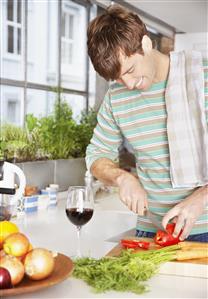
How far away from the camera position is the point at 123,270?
121 centimetres

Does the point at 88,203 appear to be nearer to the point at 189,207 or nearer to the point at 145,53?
the point at 189,207

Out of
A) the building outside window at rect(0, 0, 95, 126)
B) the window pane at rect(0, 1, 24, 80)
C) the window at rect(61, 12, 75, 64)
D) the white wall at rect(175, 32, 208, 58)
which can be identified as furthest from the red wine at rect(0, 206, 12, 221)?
the white wall at rect(175, 32, 208, 58)

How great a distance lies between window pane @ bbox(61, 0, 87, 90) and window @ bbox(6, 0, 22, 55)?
55 centimetres

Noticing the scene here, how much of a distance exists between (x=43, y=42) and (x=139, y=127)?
2670 millimetres

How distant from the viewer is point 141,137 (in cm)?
171

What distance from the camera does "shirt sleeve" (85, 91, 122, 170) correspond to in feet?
5.85

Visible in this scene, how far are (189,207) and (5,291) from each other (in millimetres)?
620

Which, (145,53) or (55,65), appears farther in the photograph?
(55,65)

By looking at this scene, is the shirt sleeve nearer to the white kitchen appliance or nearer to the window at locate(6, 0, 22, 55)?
the white kitchen appliance

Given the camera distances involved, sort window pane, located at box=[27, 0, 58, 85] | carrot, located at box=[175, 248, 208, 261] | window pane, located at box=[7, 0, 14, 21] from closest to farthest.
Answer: carrot, located at box=[175, 248, 208, 261] < window pane, located at box=[7, 0, 14, 21] < window pane, located at box=[27, 0, 58, 85]

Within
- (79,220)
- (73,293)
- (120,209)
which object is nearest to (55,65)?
(120,209)

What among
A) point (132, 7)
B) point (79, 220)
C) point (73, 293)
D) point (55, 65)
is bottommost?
point (73, 293)

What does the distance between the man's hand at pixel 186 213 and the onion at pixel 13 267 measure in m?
0.49

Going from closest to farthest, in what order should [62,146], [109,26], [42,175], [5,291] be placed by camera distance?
[5,291] → [109,26] → [42,175] → [62,146]
